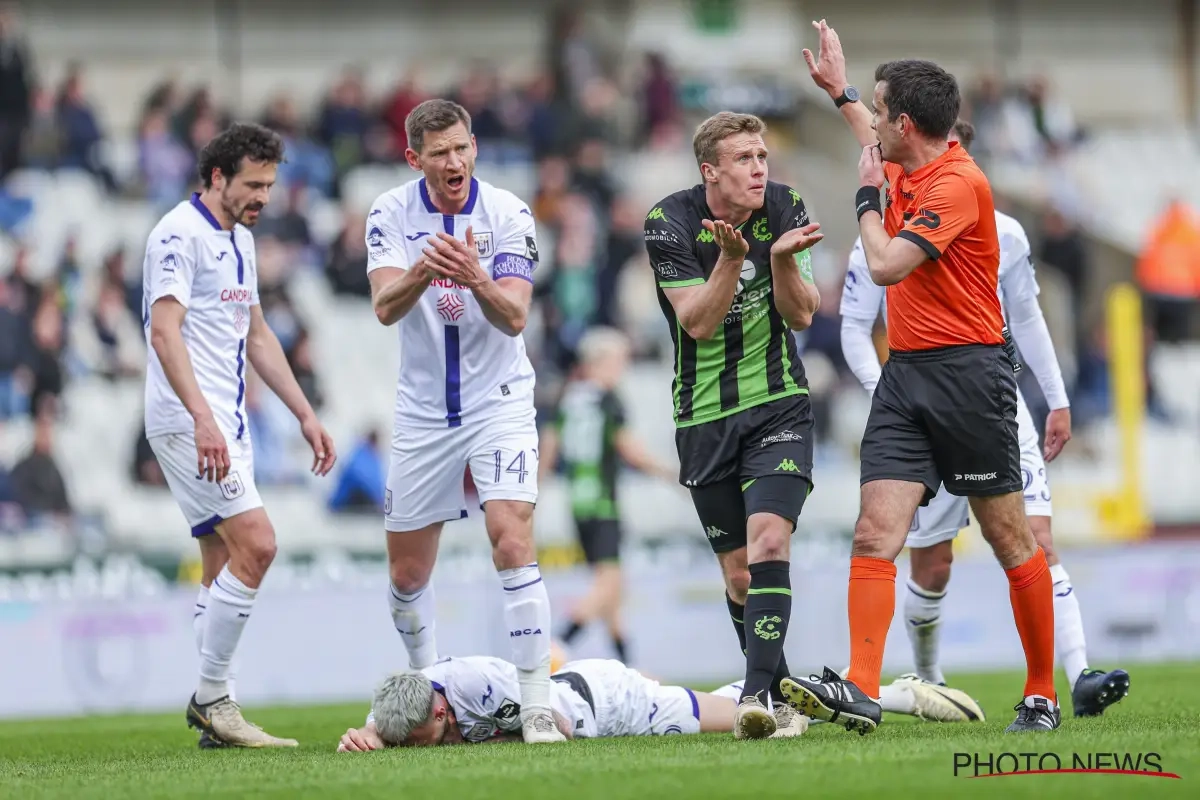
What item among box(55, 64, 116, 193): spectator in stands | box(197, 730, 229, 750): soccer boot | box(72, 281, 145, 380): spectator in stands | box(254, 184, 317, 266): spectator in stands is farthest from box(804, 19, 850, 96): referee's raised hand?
box(55, 64, 116, 193): spectator in stands

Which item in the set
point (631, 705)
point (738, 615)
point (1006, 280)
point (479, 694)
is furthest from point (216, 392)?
point (1006, 280)

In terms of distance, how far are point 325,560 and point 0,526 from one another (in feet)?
9.66

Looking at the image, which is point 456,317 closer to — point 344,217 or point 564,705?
point 564,705

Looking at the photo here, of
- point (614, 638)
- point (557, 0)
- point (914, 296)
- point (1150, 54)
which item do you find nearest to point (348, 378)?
point (614, 638)

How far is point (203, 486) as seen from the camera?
8.18m

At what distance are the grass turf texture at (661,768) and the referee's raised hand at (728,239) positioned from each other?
197cm

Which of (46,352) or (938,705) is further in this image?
(46,352)

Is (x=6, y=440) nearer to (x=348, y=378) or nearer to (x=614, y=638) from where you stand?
(x=348, y=378)

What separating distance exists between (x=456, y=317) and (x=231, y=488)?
142 cm

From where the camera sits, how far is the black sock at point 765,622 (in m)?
6.94

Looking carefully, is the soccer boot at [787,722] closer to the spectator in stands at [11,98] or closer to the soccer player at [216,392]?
the soccer player at [216,392]

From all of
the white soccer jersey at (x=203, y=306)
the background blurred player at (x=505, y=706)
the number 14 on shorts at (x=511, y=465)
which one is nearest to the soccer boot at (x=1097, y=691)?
the background blurred player at (x=505, y=706)

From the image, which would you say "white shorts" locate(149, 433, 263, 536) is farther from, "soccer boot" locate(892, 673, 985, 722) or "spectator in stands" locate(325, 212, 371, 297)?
"spectator in stands" locate(325, 212, 371, 297)

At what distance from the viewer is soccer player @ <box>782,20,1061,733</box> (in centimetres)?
669
